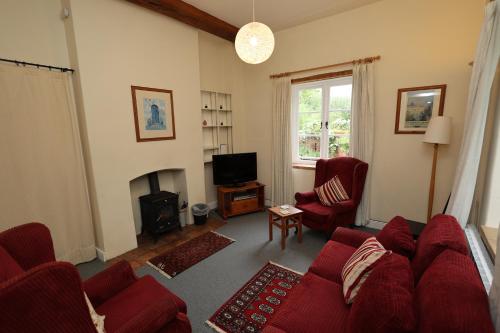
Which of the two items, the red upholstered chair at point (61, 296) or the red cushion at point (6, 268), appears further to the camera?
the red cushion at point (6, 268)

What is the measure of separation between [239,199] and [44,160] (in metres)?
2.62

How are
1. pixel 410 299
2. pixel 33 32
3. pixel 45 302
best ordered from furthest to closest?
pixel 33 32 < pixel 410 299 < pixel 45 302

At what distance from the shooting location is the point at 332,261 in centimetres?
182

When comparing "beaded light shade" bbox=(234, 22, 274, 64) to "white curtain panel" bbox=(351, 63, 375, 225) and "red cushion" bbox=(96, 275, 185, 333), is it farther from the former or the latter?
"red cushion" bbox=(96, 275, 185, 333)

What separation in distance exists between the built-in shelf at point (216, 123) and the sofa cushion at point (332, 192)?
2.01 m

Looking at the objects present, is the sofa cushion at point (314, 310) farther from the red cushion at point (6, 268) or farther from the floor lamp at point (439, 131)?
the floor lamp at point (439, 131)

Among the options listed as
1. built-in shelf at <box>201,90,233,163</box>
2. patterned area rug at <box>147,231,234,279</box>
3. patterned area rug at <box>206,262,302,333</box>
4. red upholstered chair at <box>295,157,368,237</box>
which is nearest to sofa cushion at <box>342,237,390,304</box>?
patterned area rug at <box>206,262,302,333</box>

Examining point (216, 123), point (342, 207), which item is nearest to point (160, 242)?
point (216, 123)

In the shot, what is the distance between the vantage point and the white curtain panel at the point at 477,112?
177 cm

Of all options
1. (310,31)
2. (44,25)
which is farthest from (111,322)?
(310,31)

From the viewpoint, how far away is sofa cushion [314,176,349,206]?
10.6ft

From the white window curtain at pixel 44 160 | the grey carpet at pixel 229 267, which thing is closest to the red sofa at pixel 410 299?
the grey carpet at pixel 229 267

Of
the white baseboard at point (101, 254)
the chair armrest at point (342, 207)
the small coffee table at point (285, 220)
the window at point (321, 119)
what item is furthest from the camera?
the window at point (321, 119)

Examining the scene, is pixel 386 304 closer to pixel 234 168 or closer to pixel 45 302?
pixel 45 302
